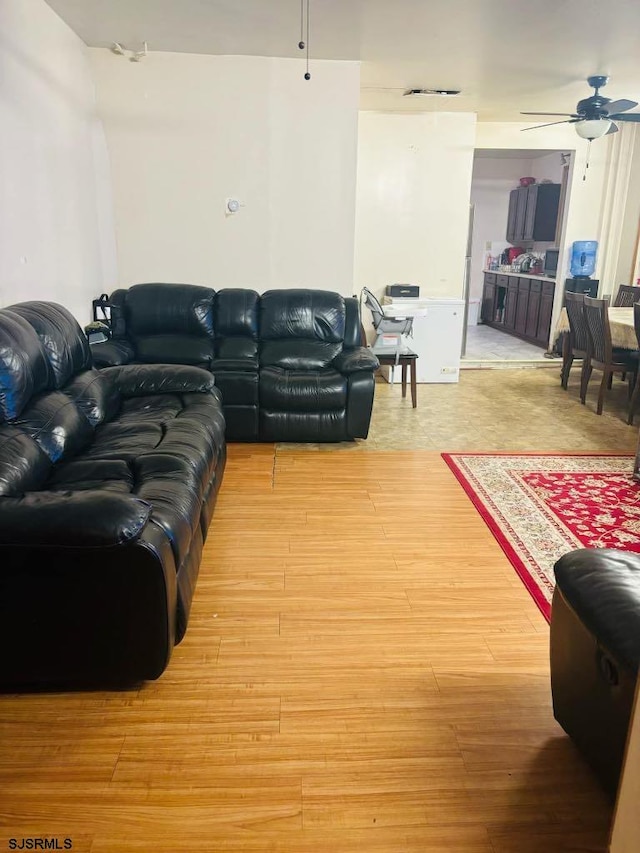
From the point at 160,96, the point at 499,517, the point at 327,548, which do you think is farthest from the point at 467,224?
the point at 327,548

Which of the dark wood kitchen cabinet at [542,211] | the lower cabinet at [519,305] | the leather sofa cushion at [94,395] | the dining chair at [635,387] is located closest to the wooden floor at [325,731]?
the leather sofa cushion at [94,395]

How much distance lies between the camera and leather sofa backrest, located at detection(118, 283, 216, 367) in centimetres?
440

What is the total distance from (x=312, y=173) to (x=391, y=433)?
2.36 m

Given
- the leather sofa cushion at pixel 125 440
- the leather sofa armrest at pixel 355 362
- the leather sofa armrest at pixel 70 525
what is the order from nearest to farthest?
the leather sofa armrest at pixel 70 525 → the leather sofa cushion at pixel 125 440 → the leather sofa armrest at pixel 355 362

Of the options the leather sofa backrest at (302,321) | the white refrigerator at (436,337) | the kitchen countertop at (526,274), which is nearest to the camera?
the leather sofa backrest at (302,321)

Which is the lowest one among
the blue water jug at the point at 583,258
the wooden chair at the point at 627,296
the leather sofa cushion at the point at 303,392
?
the leather sofa cushion at the point at 303,392

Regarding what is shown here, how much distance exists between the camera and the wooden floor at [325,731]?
57.7 inches

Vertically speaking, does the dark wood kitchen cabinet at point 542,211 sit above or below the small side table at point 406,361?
above

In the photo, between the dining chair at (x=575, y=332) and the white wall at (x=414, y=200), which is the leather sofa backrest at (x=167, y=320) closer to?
the white wall at (x=414, y=200)

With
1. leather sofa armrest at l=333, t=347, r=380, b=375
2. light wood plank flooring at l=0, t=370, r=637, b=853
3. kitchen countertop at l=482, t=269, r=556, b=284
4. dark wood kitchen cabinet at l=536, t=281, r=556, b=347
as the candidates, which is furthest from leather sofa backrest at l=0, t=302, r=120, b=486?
kitchen countertop at l=482, t=269, r=556, b=284

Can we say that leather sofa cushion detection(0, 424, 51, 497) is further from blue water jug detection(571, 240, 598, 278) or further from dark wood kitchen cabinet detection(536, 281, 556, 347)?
dark wood kitchen cabinet detection(536, 281, 556, 347)

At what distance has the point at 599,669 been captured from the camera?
1.48 m

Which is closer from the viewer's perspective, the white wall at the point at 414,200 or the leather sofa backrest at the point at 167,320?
the leather sofa backrest at the point at 167,320

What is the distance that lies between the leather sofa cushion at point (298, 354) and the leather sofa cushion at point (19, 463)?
2.23m
